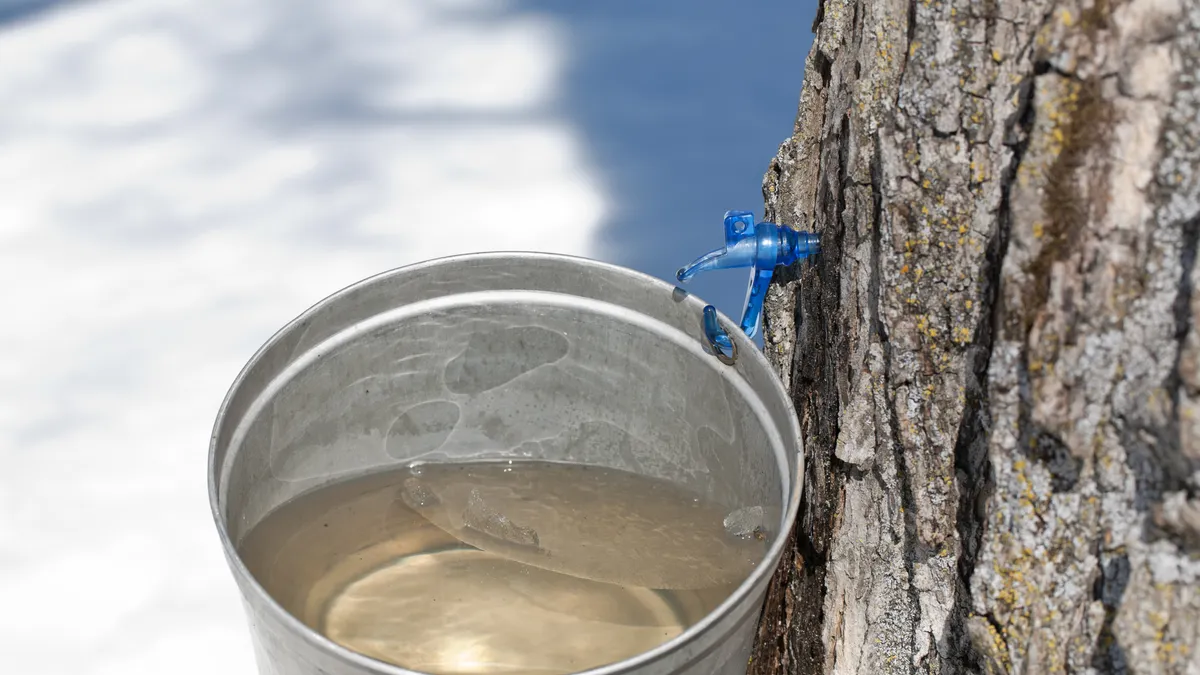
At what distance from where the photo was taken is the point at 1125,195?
646mm

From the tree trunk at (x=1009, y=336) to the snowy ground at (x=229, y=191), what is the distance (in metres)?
1.04

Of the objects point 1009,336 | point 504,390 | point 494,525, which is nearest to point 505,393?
point 504,390

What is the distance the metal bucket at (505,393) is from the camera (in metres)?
0.87

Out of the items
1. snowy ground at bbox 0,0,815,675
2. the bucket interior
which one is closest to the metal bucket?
the bucket interior

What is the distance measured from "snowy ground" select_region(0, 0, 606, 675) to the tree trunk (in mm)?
1068

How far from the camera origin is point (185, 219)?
2270mm

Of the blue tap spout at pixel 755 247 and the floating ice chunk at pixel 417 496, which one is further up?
the blue tap spout at pixel 755 247

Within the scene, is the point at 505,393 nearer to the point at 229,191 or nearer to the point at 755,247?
the point at 755,247

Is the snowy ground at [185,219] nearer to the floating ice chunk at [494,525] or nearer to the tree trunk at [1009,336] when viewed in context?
the floating ice chunk at [494,525]

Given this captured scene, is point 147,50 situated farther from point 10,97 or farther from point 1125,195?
point 1125,195

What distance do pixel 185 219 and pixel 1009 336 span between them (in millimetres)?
1940

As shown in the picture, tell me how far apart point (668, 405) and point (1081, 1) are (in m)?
0.55

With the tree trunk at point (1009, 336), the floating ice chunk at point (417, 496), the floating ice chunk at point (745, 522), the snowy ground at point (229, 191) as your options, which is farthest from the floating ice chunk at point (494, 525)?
the snowy ground at point (229, 191)

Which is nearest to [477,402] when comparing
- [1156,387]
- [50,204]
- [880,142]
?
[880,142]
